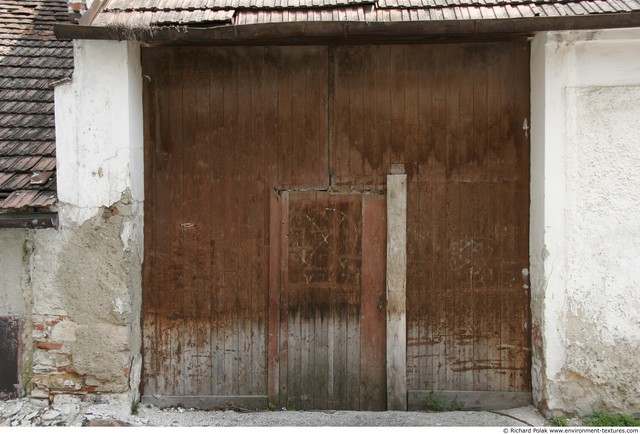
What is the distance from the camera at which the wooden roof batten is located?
4.31m

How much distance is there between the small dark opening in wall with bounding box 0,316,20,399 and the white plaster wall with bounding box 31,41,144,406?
20 cm

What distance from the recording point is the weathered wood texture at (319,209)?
16.5 ft

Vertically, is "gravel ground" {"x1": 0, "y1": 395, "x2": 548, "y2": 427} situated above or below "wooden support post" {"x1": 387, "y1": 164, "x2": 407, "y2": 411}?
below

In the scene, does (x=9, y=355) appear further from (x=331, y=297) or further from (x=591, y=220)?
(x=591, y=220)

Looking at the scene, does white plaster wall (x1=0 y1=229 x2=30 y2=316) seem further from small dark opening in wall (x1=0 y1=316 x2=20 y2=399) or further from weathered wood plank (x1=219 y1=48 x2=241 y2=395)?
weathered wood plank (x1=219 y1=48 x2=241 y2=395)

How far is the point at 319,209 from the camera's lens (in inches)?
200

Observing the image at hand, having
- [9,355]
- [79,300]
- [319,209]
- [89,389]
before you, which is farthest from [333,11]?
[9,355]

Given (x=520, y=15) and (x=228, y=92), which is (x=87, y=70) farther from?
(x=520, y=15)

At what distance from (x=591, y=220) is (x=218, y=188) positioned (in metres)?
3.31

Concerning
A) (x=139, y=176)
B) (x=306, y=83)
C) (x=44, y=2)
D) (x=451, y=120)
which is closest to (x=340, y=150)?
(x=306, y=83)

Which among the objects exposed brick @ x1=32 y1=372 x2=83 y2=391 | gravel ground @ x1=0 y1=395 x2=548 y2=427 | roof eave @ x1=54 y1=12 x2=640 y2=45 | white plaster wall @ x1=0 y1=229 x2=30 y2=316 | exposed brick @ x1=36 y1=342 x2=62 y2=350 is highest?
roof eave @ x1=54 y1=12 x2=640 y2=45

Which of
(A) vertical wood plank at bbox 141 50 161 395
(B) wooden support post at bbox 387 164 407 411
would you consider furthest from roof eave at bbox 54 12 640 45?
(B) wooden support post at bbox 387 164 407 411

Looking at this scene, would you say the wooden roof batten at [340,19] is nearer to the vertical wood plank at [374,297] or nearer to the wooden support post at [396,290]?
the wooden support post at [396,290]

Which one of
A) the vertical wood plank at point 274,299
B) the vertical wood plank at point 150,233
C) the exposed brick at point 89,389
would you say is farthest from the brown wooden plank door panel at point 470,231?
the exposed brick at point 89,389
